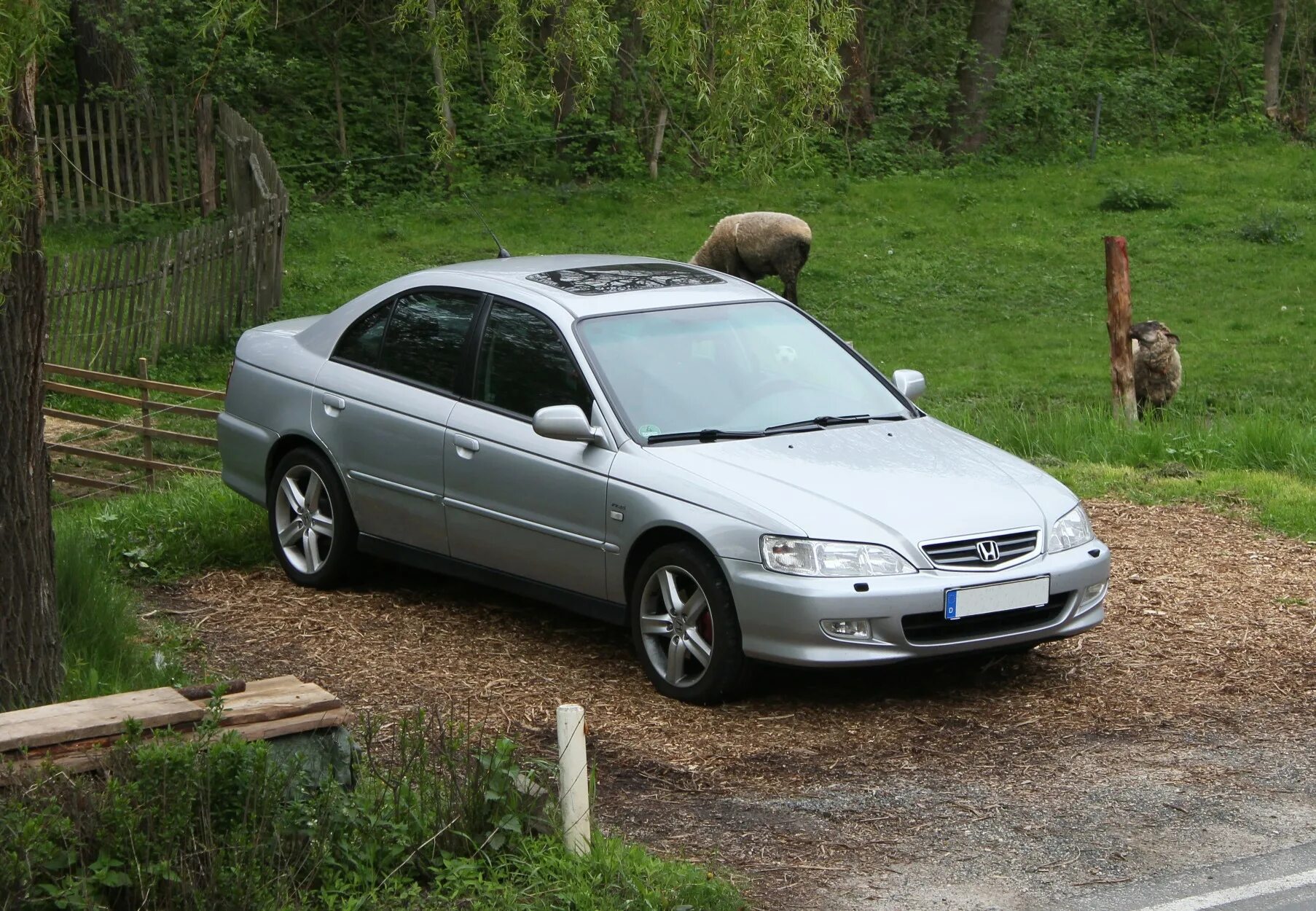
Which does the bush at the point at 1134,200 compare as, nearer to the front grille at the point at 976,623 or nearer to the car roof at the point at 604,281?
the car roof at the point at 604,281

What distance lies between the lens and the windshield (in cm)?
721

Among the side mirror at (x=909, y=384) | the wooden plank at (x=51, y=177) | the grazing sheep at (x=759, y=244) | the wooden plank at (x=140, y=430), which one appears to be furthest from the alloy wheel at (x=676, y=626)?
the wooden plank at (x=51, y=177)

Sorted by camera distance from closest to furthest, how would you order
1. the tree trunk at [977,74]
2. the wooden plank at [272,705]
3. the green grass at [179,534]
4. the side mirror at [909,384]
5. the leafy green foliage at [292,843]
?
the leafy green foliage at [292,843], the wooden plank at [272,705], the side mirror at [909,384], the green grass at [179,534], the tree trunk at [977,74]

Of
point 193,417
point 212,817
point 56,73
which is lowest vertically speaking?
point 193,417

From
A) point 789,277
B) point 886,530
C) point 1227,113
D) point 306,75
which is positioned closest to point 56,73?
point 306,75

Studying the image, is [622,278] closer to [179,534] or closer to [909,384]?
[909,384]

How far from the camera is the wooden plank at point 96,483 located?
41.1ft

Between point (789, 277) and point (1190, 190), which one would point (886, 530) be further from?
point (1190, 190)

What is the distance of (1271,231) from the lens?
22.5 metres

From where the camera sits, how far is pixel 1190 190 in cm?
2514

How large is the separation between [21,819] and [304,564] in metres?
4.44

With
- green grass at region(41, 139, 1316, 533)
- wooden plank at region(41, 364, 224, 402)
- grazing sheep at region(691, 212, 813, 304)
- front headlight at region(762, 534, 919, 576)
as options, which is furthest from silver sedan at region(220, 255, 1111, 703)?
grazing sheep at region(691, 212, 813, 304)

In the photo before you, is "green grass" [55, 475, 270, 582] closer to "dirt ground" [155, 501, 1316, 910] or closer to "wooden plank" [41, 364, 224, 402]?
"dirt ground" [155, 501, 1316, 910]

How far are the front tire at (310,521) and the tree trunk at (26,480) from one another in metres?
2.38
